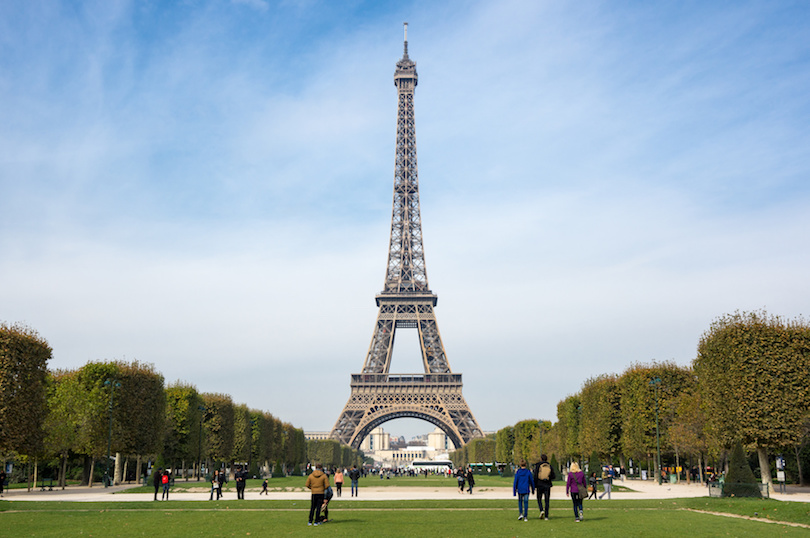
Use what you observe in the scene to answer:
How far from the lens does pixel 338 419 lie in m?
100

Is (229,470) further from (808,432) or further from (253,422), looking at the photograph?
(808,432)

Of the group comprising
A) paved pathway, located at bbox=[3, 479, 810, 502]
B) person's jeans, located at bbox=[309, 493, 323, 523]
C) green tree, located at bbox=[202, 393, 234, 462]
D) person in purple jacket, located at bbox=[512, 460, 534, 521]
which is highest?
green tree, located at bbox=[202, 393, 234, 462]

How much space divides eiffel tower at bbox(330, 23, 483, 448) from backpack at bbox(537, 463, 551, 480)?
80.3 m

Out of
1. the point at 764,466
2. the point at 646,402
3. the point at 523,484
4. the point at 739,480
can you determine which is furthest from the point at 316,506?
the point at 646,402

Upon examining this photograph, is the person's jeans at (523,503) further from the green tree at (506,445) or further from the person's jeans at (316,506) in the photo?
the green tree at (506,445)

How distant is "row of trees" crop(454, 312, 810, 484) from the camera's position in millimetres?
37719

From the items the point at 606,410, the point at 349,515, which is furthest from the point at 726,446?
the point at 349,515

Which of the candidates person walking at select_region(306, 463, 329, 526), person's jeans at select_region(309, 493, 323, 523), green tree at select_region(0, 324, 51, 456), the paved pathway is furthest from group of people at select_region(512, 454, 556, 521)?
green tree at select_region(0, 324, 51, 456)

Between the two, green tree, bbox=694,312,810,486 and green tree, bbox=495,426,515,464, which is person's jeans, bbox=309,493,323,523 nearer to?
green tree, bbox=694,312,810,486

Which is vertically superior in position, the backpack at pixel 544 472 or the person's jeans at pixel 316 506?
the backpack at pixel 544 472

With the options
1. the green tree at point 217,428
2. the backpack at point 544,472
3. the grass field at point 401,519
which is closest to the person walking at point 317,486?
A: the grass field at point 401,519

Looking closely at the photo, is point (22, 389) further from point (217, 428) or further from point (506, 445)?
point (506, 445)

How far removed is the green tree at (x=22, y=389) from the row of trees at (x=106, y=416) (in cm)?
5

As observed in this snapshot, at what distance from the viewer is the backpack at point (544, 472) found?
804 inches
